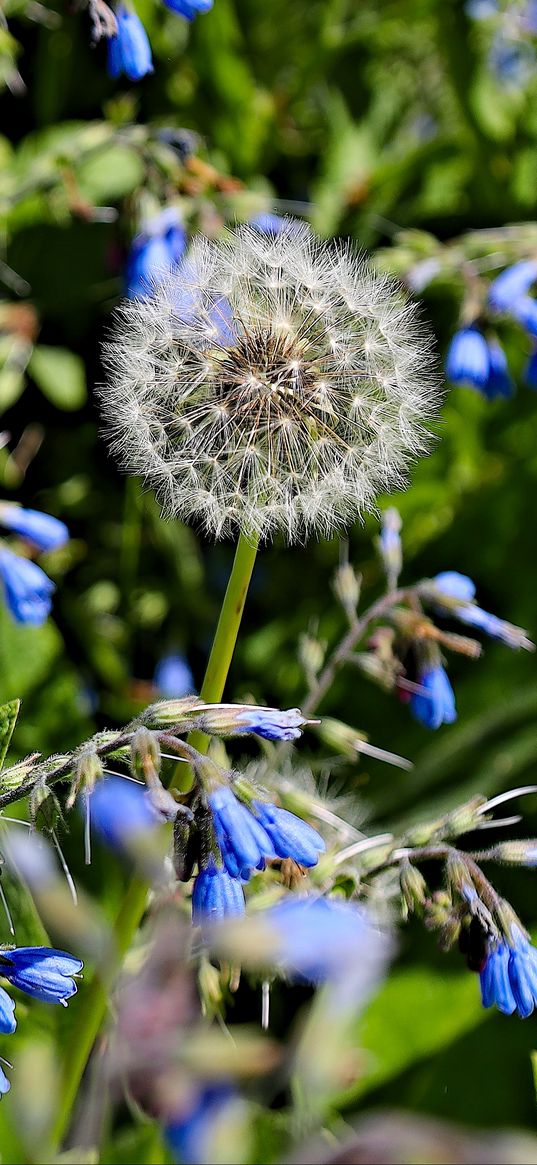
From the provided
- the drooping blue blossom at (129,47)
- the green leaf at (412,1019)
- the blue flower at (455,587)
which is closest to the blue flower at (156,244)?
the drooping blue blossom at (129,47)

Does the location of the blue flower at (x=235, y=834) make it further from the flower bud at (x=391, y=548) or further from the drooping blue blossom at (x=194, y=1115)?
the flower bud at (x=391, y=548)

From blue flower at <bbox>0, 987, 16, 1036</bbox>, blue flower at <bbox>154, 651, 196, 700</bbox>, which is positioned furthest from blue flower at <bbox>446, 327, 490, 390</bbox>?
blue flower at <bbox>0, 987, 16, 1036</bbox>

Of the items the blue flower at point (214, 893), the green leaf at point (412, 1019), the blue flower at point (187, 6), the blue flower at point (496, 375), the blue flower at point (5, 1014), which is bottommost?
the green leaf at point (412, 1019)

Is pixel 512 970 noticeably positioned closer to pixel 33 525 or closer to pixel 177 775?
pixel 177 775

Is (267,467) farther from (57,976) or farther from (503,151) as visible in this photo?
(503,151)

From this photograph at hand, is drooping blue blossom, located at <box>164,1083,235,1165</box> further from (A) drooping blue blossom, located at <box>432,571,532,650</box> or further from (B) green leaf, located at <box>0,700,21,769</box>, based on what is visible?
(A) drooping blue blossom, located at <box>432,571,532,650</box>

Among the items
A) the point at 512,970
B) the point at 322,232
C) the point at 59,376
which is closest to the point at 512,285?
the point at 322,232
